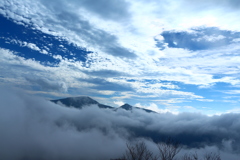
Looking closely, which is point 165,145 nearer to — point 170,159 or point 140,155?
point 170,159

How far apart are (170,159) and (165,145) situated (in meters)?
5.60

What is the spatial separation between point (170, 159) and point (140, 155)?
1001 centimetres

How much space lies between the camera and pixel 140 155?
50.2m

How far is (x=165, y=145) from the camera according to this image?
181ft

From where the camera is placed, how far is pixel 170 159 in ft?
165

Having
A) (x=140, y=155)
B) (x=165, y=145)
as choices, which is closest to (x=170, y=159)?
(x=165, y=145)

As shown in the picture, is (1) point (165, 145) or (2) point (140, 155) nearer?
(2) point (140, 155)

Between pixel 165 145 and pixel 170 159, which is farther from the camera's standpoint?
pixel 165 145

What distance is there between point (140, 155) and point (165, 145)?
11059mm
